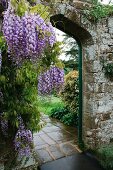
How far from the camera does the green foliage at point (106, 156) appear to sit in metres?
3.77

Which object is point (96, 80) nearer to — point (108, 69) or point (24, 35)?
point (108, 69)

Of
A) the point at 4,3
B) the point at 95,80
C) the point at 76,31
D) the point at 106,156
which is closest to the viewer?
the point at 4,3

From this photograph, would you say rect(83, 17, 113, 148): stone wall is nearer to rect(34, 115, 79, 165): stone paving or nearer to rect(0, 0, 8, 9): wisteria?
rect(34, 115, 79, 165): stone paving

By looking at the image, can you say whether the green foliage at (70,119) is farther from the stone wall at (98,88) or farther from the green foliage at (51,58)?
the green foliage at (51,58)

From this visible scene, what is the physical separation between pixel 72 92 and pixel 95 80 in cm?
186

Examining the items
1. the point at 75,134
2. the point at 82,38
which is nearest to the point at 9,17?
the point at 82,38

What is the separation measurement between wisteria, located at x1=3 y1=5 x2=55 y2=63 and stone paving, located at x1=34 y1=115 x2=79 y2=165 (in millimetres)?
2542

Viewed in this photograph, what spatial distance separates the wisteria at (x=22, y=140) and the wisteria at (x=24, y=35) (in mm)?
874

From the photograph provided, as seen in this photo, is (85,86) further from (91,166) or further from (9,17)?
(9,17)

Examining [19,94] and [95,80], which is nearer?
[19,94]

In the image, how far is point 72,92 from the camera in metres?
6.05

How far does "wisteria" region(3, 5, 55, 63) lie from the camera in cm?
183

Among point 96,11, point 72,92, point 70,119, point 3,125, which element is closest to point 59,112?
point 70,119

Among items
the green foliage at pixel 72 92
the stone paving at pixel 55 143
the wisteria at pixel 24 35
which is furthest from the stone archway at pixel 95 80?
the wisteria at pixel 24 35
